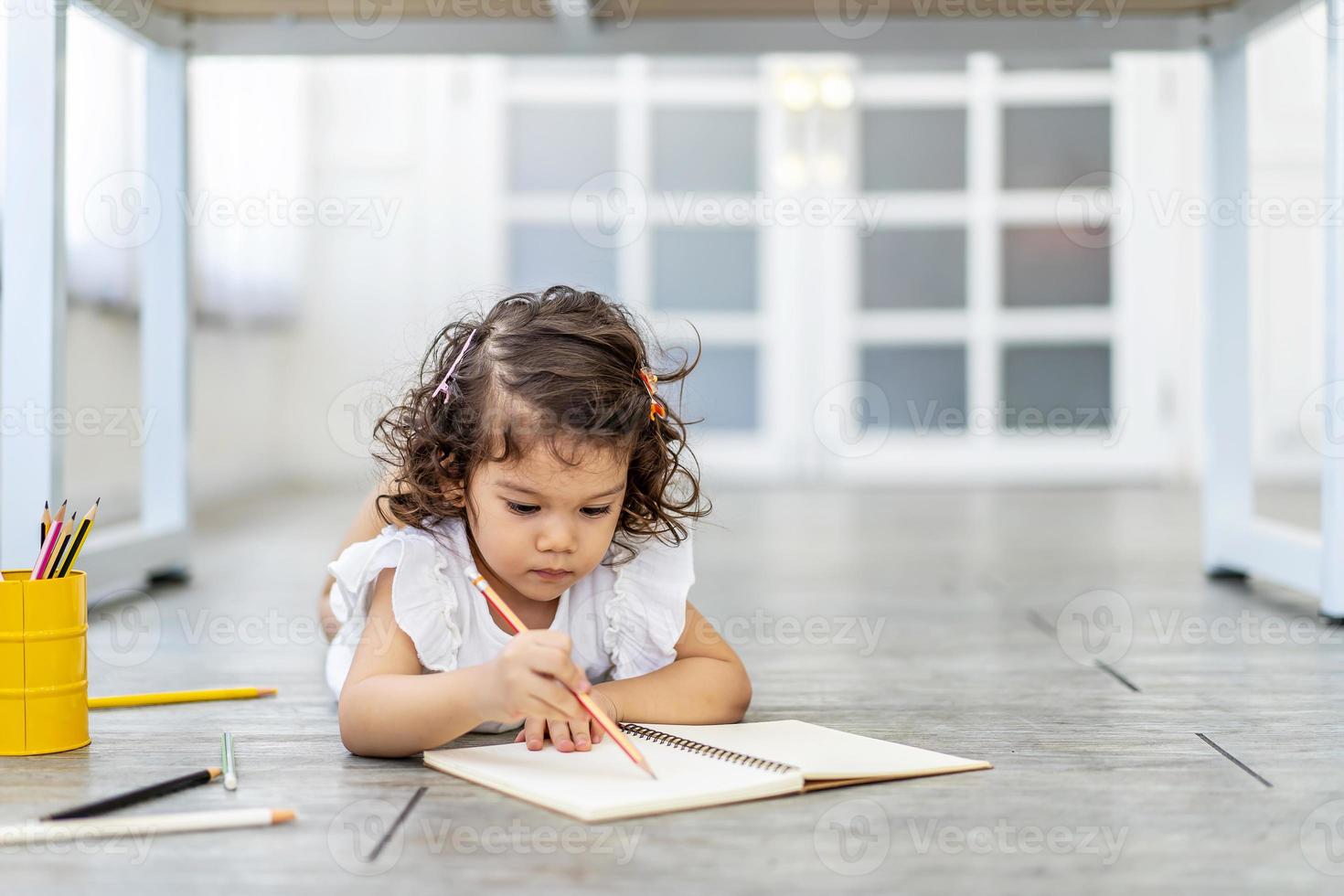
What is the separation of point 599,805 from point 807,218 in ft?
10.9

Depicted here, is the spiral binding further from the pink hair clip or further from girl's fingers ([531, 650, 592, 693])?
the pink hair clip

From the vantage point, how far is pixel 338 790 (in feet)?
2.99

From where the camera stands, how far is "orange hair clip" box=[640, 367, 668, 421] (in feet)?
3.52

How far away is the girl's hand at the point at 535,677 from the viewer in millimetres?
861

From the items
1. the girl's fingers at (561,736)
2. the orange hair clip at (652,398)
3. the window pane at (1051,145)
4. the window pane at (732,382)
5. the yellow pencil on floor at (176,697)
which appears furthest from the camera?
the window pane at (732,382)

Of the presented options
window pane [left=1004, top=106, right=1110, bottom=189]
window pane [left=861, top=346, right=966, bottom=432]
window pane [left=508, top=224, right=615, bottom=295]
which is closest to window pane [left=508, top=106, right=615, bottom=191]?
window pane [left=508, top=224, right=615, bottom=295]

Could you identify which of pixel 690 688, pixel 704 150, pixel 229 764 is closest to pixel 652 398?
pixel 690 688

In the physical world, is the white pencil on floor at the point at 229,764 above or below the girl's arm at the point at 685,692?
below

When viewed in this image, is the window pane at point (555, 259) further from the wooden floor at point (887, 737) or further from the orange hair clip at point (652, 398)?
the orange hair clip at point (652, 398)

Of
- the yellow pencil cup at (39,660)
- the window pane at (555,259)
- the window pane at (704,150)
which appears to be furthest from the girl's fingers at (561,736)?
the window pane at (704,150)

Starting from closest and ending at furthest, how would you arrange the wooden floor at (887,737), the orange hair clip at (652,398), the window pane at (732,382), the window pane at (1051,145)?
the wooden floor at (887,737)
the orange hair clip at (652,398)
the window pane at (1051,145)
the window pane at (732,382)

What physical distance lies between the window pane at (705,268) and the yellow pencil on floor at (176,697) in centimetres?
293

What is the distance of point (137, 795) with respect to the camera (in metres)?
0.85

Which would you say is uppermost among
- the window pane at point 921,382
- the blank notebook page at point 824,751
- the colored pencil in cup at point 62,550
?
the window pane at point 921,382
